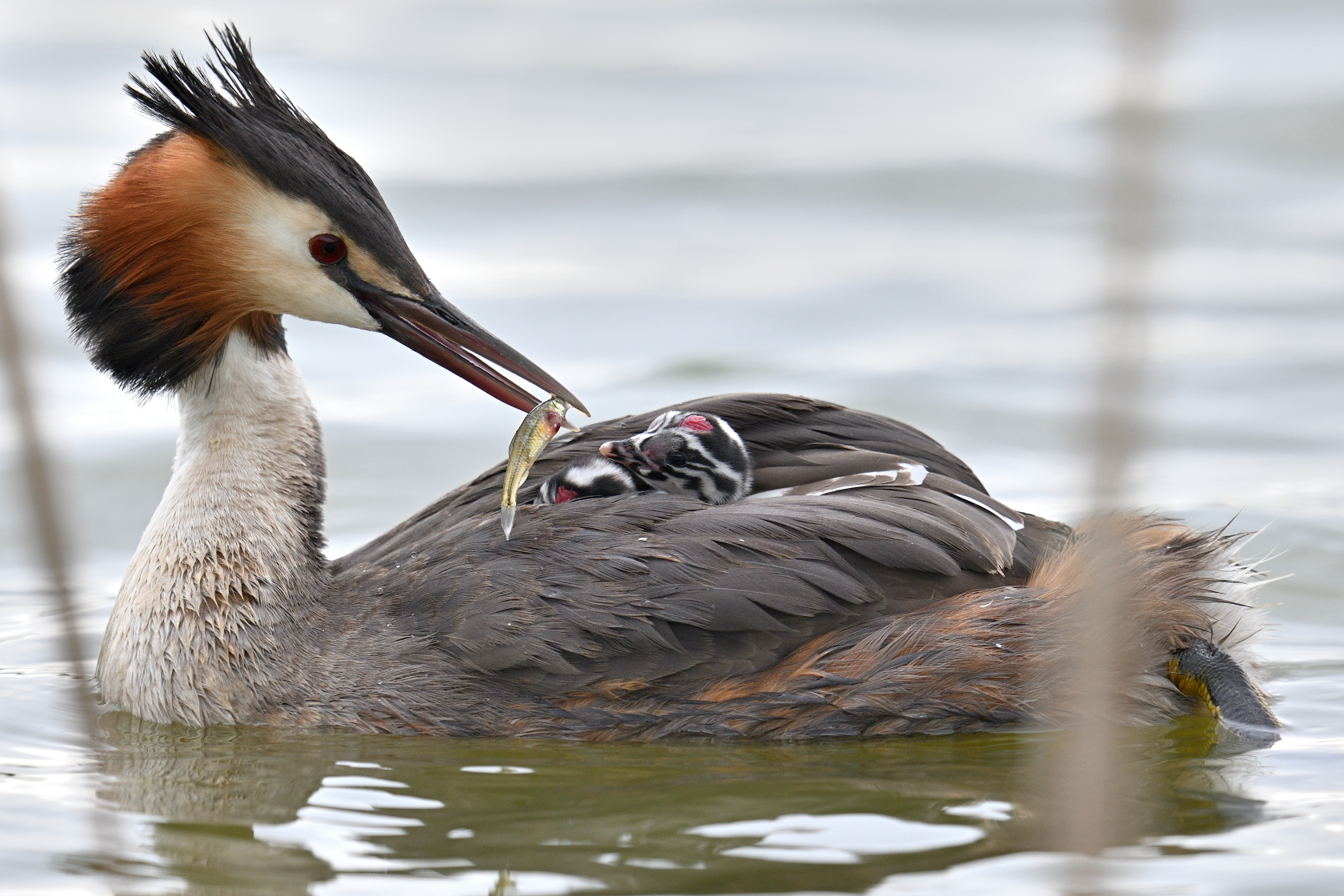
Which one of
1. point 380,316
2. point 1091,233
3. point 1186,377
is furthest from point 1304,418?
point 380,316

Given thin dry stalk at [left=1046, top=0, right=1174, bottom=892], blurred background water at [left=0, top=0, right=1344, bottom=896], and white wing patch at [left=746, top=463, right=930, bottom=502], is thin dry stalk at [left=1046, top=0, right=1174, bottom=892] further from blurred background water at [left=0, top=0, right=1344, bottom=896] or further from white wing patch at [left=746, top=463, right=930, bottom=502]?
white wing patch at [left=746, top=463, right=930, bottom=502]

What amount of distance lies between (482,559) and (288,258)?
1078 millimetres

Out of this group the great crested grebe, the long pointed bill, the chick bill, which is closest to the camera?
the great crested grebe

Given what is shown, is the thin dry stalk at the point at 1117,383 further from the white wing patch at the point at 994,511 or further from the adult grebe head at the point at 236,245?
the adult grebe head at the point at 236,245

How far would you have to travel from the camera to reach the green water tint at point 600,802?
13.3ft

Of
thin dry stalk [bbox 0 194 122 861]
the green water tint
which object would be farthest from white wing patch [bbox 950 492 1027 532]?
thin dry stalk [bbox 0 194 122 861]

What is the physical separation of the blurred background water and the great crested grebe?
17 cm

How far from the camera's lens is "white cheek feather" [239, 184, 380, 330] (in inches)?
201

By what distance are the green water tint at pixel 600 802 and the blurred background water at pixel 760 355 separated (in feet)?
0.04

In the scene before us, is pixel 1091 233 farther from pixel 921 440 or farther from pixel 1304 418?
pixel 921 440

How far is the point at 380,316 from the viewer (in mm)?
5223

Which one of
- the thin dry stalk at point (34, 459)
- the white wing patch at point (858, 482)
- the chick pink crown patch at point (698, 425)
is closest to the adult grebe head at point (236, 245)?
the chick pink crown patch at point (698, 425)

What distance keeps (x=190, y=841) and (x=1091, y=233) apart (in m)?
7.44

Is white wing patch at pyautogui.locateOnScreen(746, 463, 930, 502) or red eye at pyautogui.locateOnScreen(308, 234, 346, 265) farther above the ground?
red eye at pyautogui.locateOnScreen(308, 234, 346, 265)
